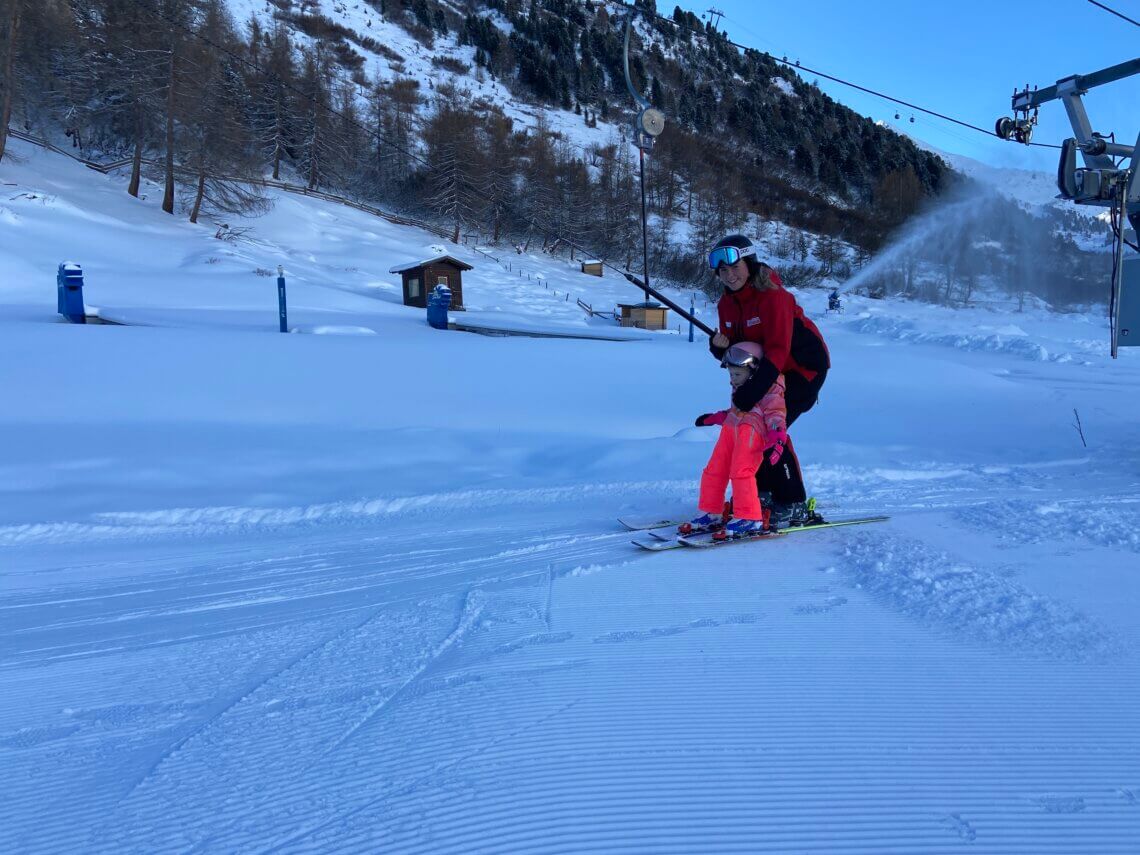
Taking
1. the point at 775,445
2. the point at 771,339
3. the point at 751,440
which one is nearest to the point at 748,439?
the point at 751,440

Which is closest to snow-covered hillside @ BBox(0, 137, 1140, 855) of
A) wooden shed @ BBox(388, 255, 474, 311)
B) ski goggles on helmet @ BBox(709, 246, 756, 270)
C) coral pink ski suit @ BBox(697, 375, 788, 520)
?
coral pink ski suit @ BBox(697, 375, 788, 520)

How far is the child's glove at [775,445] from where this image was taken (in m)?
4.36

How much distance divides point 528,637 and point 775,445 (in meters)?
2.04

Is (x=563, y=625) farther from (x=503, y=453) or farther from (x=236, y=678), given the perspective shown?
(x=503, y=453)

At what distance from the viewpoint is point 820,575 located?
388 cm

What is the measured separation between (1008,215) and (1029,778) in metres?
54.0

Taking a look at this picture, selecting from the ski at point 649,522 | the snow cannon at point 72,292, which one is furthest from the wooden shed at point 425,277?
the ski at point 649,522

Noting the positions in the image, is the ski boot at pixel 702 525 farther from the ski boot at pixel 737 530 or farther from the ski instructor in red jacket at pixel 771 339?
the ski instructor in red jacket at pixel 771 339

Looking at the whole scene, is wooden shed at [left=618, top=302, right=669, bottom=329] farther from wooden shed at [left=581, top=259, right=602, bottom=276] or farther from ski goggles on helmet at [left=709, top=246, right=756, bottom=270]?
ski goggles on helmet at [left=709, top=246, right=756, bottom=270]

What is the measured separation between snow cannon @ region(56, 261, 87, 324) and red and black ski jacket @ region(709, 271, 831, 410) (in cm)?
1452

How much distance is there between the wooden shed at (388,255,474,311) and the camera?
1187 inches

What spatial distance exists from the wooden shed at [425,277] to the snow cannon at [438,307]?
29.5 feet

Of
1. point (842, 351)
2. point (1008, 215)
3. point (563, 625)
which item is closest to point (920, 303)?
point (1008, 215)

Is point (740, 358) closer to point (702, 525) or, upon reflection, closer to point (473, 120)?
point (702, 525)
